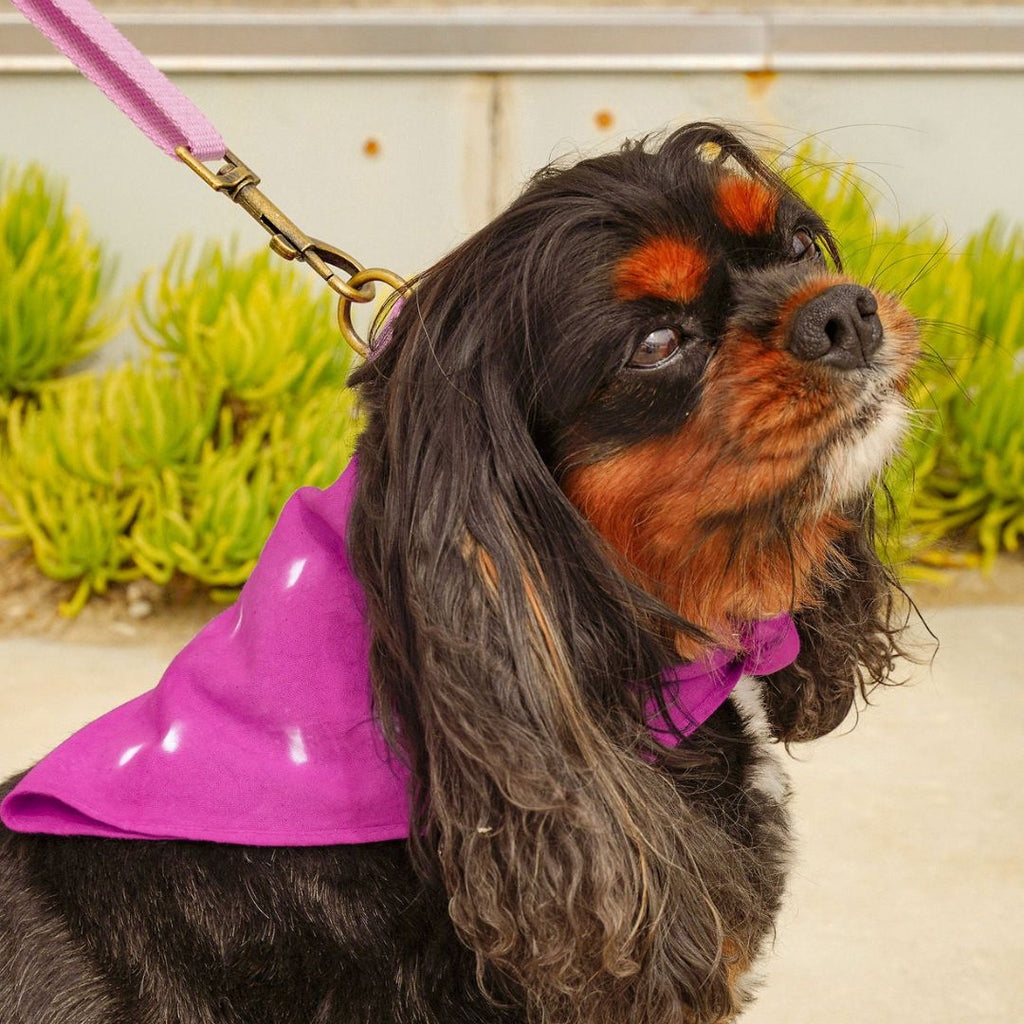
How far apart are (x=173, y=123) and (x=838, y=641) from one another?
1.32 metres

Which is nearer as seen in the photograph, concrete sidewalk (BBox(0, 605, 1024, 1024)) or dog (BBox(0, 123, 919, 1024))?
Result: dog (BBox(0, 123, 919, 1024))

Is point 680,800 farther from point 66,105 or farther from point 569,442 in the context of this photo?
point 66,105

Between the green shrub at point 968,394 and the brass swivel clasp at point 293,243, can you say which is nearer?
the brass swivel clasp at point 293,243

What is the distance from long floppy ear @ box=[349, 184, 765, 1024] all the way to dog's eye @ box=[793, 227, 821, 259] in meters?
0.38

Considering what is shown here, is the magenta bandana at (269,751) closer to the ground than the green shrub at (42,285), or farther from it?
farther from it

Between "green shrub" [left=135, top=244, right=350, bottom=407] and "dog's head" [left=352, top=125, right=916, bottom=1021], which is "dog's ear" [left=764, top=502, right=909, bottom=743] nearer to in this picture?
"dog's head" [left=352, top=125, right=916, bottom=1021]

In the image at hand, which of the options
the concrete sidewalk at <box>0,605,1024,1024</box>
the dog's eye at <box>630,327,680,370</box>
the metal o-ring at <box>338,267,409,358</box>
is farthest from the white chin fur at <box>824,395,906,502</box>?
the concrete sidewalk at <box>0,605,1024,1024</box>

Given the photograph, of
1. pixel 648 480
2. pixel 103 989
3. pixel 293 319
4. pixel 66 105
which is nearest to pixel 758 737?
pixel 648 480

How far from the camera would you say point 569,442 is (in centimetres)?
169

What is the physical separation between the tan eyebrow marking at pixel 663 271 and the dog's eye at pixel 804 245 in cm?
25

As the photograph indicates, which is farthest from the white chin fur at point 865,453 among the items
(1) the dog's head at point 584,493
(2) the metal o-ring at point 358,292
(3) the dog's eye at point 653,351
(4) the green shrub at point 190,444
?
(4) the green shrub at point 190,444

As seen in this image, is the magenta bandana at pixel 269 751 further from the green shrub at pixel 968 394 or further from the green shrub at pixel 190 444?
the green shrub at pixel 968 394

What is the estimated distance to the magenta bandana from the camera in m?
1.70

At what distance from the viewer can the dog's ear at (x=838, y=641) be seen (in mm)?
2033
